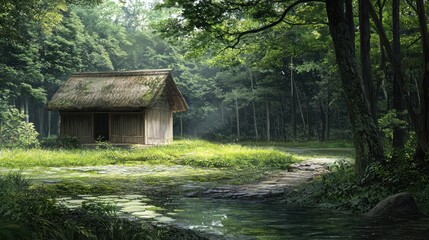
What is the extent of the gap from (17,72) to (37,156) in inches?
673

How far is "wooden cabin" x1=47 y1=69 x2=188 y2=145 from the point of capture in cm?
2781

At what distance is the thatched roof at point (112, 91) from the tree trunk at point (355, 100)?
17369 millimetres

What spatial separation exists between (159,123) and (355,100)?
21923 mm

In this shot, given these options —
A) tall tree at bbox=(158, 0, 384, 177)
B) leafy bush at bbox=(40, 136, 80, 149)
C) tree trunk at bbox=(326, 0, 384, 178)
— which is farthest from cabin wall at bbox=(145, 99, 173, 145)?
tree trunk at bbox=(326, 0, 384, 178)

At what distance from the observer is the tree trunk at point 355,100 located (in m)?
9.96

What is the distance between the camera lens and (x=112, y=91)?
1137 inches

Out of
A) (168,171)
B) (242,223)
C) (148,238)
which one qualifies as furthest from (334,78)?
(148,238)

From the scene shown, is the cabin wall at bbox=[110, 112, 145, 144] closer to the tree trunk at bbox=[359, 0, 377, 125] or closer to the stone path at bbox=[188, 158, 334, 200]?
the stone path at bbox=[188, 158, 334, 200]

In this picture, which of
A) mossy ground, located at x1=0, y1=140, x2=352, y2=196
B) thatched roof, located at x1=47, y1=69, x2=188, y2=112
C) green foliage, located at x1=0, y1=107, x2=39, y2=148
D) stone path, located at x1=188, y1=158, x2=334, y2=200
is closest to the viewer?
stone path, located at x1=188, y1=158, x2=334, y2=200

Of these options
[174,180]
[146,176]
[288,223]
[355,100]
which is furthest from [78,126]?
[288,223]

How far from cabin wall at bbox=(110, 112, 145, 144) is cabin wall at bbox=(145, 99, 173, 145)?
466mm

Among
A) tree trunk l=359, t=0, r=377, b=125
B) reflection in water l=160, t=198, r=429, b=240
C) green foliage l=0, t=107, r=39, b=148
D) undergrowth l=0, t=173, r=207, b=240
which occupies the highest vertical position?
tree trunk l=359, t=0, r=377, b=125

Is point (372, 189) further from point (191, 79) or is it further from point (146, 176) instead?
point (191, 79)

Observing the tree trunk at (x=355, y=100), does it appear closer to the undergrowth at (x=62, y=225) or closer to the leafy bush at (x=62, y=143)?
the undergrowth at (x=62, y=225)
